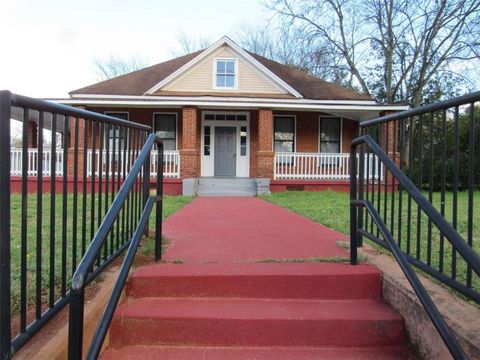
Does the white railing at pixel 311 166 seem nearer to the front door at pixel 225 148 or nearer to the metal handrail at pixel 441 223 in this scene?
the front door at pixel 225 148

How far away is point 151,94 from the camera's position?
1514 centimetres

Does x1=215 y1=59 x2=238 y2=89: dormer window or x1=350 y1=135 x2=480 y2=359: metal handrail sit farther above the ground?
x1=215 y1=59 x2=238 y2=89: dormer window

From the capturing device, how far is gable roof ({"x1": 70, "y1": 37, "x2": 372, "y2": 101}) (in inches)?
608

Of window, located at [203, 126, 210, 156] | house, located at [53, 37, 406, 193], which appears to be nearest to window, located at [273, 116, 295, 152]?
house, located at [53, 37, 406, 193]

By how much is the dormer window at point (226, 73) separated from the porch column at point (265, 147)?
2.70m

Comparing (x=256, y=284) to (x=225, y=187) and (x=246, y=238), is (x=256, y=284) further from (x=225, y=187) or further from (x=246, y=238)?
(x=225, y=187)

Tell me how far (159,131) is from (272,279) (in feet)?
44.8

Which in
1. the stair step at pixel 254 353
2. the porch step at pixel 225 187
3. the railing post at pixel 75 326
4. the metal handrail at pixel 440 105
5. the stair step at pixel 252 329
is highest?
the metal handrail at pixel 440 105

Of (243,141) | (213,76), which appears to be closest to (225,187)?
(243,141)

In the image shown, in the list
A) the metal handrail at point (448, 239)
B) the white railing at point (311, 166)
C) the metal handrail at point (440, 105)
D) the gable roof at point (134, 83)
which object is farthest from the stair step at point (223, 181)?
the metal handrail at point (448, 239)

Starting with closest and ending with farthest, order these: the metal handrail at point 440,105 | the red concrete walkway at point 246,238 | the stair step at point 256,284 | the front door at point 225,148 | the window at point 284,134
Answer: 1. the metal handrail at point 440,105
2. the stair step at point 256,284
3. the red concrete walkway at point 246,238
4. the front door at point 225,148
5. the window at point 284,134

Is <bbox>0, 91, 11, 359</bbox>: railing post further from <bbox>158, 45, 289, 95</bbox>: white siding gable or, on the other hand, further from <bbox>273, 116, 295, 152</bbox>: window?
<bbox>273, 116, 295, 152</bbox>: window

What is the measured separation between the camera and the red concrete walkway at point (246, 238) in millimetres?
3596

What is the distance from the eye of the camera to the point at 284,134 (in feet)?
52.8
